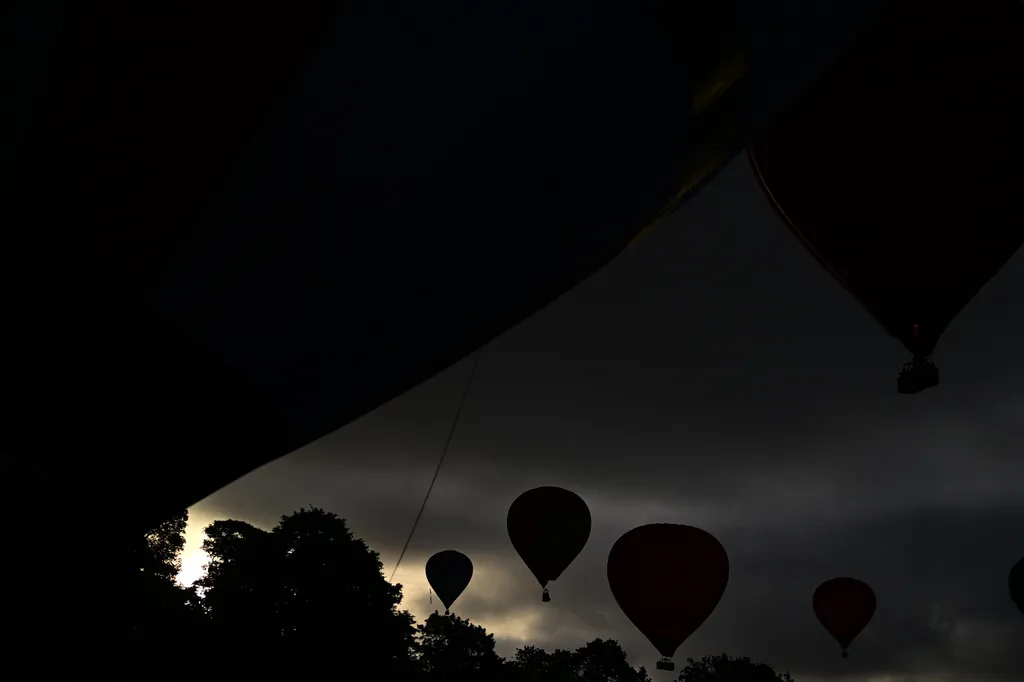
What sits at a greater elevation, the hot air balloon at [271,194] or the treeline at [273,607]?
the treeline at [273,607]

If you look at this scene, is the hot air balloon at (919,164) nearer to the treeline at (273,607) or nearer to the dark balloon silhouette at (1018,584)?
the dark balloon silhouette at (1018,584)

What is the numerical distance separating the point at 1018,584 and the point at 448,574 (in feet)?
48.3

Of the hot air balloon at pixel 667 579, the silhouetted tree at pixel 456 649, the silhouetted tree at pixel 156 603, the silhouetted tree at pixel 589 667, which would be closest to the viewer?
the hot air balloon at pixel 667 579

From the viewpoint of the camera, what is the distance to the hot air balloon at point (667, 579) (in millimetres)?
14844

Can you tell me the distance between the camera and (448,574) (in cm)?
2569

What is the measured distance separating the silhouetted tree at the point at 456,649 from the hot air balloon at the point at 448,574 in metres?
21.2

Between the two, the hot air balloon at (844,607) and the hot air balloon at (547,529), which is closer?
the hot air balloon at (547,529)

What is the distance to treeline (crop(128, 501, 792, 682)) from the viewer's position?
25.3 metres

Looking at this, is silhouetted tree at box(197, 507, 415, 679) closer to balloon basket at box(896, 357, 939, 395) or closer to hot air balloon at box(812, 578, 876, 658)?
hot air balloon at box(812, 578, 876, 658)

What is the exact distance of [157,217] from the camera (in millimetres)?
2664

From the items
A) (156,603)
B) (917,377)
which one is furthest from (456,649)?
(917,377)

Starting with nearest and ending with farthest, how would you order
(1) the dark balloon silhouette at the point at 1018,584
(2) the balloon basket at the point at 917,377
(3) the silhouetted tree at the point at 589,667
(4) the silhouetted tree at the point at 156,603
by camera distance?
(2) the balloon basket at the point at 917,377 < (1) the dark balloon silhouette at the point at 1018,584 < (4) the silhouetted tree at the point at 156,603 < (3) the silhouetted tree at the point at 589,667

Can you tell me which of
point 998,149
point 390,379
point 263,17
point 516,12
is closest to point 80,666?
point 390,379

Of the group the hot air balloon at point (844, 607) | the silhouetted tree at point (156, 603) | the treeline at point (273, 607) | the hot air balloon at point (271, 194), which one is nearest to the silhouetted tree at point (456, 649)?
the treeline at point (273, 607)
